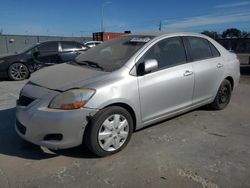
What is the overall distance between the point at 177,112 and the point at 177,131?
0.98ft

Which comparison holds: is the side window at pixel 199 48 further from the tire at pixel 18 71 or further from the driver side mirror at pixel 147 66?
the tire at pixel 18 71

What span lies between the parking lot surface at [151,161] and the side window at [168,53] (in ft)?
3.53

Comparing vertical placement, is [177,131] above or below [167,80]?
below

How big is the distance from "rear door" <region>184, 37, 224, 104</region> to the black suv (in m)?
6.19

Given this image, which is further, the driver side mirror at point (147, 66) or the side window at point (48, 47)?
the side window at point (48, 47)

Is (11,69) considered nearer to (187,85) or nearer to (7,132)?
(7,132)

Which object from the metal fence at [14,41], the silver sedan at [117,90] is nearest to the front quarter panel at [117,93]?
the silver sedan at [117,90]

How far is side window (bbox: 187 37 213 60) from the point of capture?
186 inches

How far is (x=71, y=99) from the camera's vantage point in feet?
10.7

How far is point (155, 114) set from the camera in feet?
13.3

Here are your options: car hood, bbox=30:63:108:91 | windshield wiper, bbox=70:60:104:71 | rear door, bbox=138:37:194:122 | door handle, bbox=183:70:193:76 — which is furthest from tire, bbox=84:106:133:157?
door handle, bbox=183:70:193:76

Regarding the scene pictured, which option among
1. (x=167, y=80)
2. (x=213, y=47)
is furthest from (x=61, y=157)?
(x=213, y=47)

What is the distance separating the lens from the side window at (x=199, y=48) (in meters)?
4.72

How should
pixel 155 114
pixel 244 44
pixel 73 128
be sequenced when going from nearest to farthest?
1. pixel 73 128
2. pixel 155 114
3. pixel 244 44
